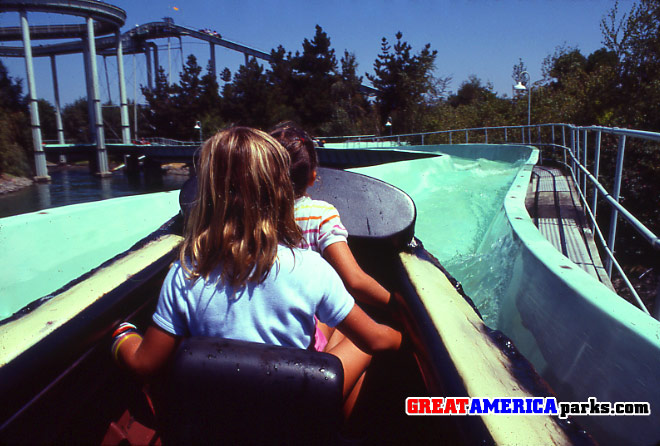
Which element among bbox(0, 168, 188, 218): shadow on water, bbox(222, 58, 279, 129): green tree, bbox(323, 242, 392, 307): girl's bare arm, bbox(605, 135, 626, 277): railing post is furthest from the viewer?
bbox(222, 58, 279, 129): green tree

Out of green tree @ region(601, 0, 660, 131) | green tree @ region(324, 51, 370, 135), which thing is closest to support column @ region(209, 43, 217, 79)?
green tree @ region(324, 51, 370, 135)

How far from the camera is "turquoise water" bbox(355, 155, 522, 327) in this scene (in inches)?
99.3

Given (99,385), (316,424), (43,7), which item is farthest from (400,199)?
(43,7)

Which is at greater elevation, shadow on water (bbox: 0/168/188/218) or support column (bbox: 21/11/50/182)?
support column (bbox: 21/11/50/182)

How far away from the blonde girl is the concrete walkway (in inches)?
76.0

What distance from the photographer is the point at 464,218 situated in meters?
4.80

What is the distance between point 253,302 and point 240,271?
82 millimetres

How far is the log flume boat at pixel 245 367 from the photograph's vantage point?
2.87ft

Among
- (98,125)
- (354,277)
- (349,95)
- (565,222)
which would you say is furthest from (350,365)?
(349,95)

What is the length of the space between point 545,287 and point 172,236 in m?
1.73

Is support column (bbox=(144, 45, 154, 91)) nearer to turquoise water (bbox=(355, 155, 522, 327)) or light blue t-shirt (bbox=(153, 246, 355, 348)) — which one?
turquoise water (bbox=(355, 155, 522, 327))

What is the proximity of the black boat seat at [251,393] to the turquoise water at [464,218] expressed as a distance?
150 cm

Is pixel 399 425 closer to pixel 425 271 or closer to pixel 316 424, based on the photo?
pixel 425 271

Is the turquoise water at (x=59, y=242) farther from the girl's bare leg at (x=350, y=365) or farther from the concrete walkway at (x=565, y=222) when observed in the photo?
the concrete walkway at (x=565, y=222)
